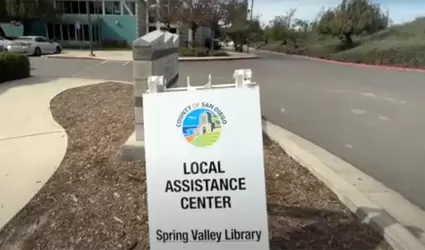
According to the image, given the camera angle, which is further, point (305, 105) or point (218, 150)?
point (305, 105)

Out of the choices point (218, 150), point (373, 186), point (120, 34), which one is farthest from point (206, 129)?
point (120, 34)

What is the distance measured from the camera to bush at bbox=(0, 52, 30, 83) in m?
12.9

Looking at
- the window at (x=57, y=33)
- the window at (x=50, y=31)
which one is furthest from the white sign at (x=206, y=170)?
the window at (x=50, y=31)

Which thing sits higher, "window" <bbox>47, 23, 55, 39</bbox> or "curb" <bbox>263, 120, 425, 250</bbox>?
"window" <bbox>47, 23, 55, 39</bbox>

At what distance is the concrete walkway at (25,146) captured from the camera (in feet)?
14.4

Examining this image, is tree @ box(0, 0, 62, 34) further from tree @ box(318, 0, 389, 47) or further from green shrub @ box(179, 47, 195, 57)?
tree @ box(318, 0, 389, 47)

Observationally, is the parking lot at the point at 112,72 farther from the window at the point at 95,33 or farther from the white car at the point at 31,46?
the window at the point at 95,33

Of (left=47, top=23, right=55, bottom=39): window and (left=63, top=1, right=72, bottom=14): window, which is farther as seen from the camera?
(left=47, top=23, right=55, bottom=39): window

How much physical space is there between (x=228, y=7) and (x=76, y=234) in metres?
36.4

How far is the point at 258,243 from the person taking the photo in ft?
9.02

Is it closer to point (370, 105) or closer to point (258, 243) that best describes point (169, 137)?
point (258, 243)

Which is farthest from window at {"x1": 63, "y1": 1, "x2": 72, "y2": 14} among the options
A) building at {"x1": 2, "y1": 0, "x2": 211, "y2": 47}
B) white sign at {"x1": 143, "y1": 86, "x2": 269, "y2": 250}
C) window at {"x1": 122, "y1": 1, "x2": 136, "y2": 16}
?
white sign at {"x1": 143, "y1": 86, "x2": 269, "y2": 250}

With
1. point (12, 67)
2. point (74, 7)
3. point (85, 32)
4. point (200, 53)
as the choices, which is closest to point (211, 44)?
point (200, 53)

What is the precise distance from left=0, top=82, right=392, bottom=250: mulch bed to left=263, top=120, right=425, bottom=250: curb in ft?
0.30
